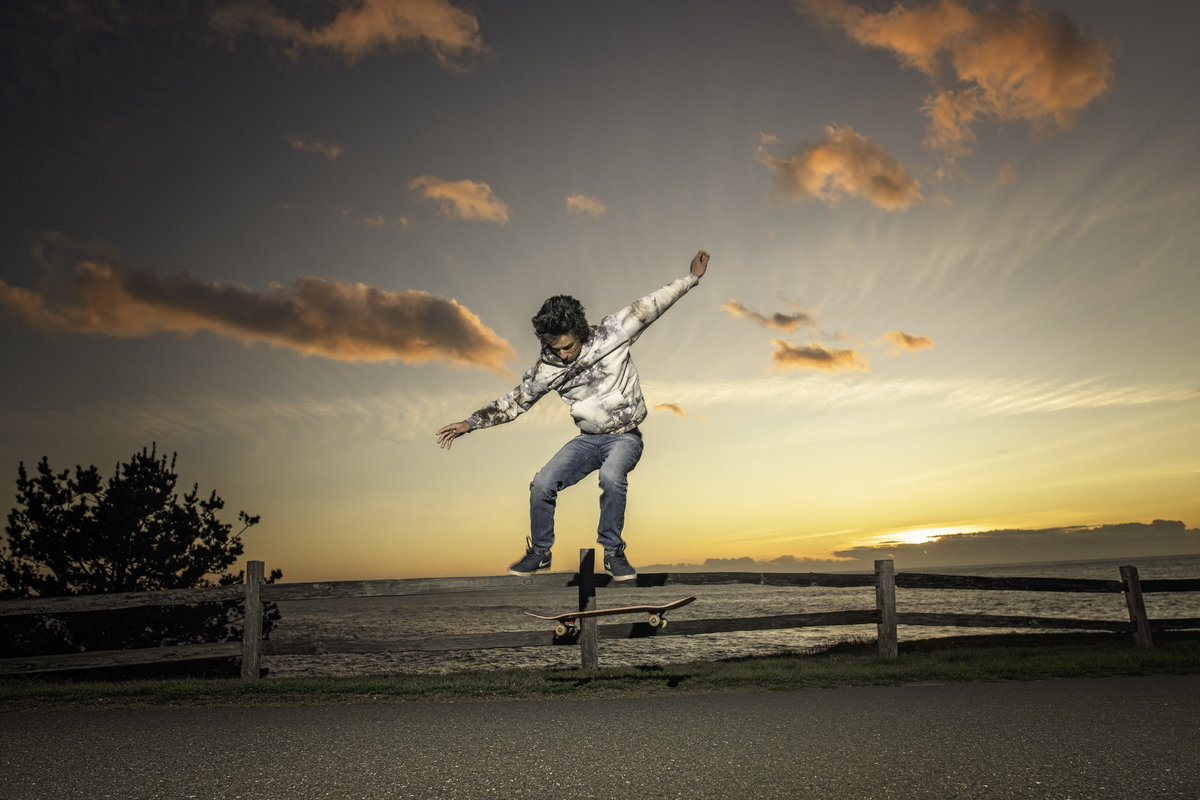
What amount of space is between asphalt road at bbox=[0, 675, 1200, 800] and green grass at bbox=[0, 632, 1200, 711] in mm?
655

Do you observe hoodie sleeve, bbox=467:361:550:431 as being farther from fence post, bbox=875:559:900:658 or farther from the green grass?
fence post, bbox=875:559:900:658

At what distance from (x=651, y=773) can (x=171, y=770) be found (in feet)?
10.7

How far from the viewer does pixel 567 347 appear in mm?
5762

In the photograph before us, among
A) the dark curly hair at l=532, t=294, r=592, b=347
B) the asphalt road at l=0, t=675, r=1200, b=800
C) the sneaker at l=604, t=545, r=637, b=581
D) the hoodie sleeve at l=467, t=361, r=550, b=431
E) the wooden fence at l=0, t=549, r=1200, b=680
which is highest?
the dark curly hair at l=532, t=294, r=592, b=347

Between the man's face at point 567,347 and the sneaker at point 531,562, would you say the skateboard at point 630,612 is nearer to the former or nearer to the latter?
the sneaker at point 531,562

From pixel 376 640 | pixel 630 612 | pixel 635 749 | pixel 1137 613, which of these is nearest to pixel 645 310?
pixel 630 612

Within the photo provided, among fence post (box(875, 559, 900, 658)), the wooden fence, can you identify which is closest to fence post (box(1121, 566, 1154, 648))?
fence post (box(875, 559, 900, 658))

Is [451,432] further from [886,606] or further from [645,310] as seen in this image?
[886,606]

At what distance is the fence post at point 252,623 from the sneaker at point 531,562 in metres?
5.12

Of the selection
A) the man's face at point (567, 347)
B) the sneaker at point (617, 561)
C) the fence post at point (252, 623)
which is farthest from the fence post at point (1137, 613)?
the fence post at point (252, 623)

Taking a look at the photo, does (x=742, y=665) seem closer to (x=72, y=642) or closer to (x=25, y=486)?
(x=72, y=642)

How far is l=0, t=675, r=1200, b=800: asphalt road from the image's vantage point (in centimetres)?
456

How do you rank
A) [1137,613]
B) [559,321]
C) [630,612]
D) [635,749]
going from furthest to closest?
[1137,613] → [630,612] → [559,321] → [635,749]

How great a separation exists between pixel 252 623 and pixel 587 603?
168 inches
